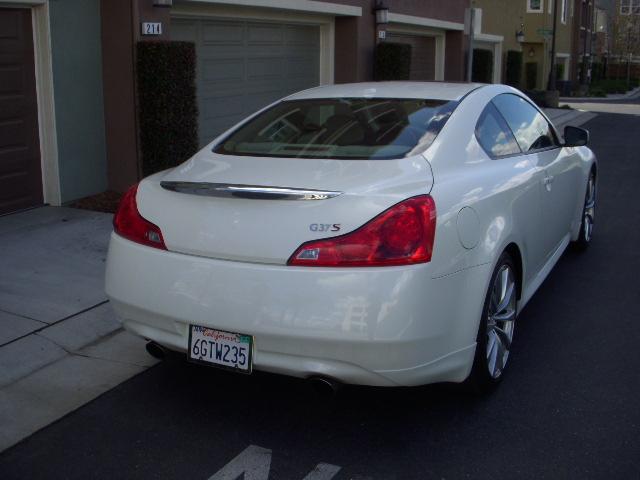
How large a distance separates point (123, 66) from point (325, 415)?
6.03m

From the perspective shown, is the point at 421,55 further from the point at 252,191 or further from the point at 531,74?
the point at 252,191

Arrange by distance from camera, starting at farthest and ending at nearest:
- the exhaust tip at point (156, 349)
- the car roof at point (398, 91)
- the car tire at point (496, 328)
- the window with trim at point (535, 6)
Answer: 1. the window with trim at point (535, 6)
2. the car roof at point (398, 91)
3. the exhaust tip at point (156, 349)
4. the car tire at point (496, 328)

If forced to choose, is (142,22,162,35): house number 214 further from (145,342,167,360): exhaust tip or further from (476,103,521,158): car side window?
(145,342,167,360): exhaust tip

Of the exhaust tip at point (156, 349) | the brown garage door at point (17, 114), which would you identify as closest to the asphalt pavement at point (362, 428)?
the exhaust tip at point (156, 349)

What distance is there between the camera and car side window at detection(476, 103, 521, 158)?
4.54 meters

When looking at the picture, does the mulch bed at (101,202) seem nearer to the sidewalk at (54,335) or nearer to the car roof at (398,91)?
the sidewalk at (54,335)

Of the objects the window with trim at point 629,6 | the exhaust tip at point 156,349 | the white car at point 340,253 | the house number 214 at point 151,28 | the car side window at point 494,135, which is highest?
the window with trim at point 629,6

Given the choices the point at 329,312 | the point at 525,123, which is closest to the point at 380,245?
the point at 329,312

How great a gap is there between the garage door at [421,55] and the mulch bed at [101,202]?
1058 centimetres

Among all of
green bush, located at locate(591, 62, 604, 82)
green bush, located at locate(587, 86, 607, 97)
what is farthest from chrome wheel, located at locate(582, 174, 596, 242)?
green bush, located at locate(591, 62, 604, 82)

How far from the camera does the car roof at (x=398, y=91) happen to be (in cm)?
478

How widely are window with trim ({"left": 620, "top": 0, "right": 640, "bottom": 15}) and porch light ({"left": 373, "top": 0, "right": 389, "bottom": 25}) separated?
50477mm

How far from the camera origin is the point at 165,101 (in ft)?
29.2

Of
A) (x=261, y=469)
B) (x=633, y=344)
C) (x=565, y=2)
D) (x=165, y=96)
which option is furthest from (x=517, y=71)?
(x=261, y=469)
